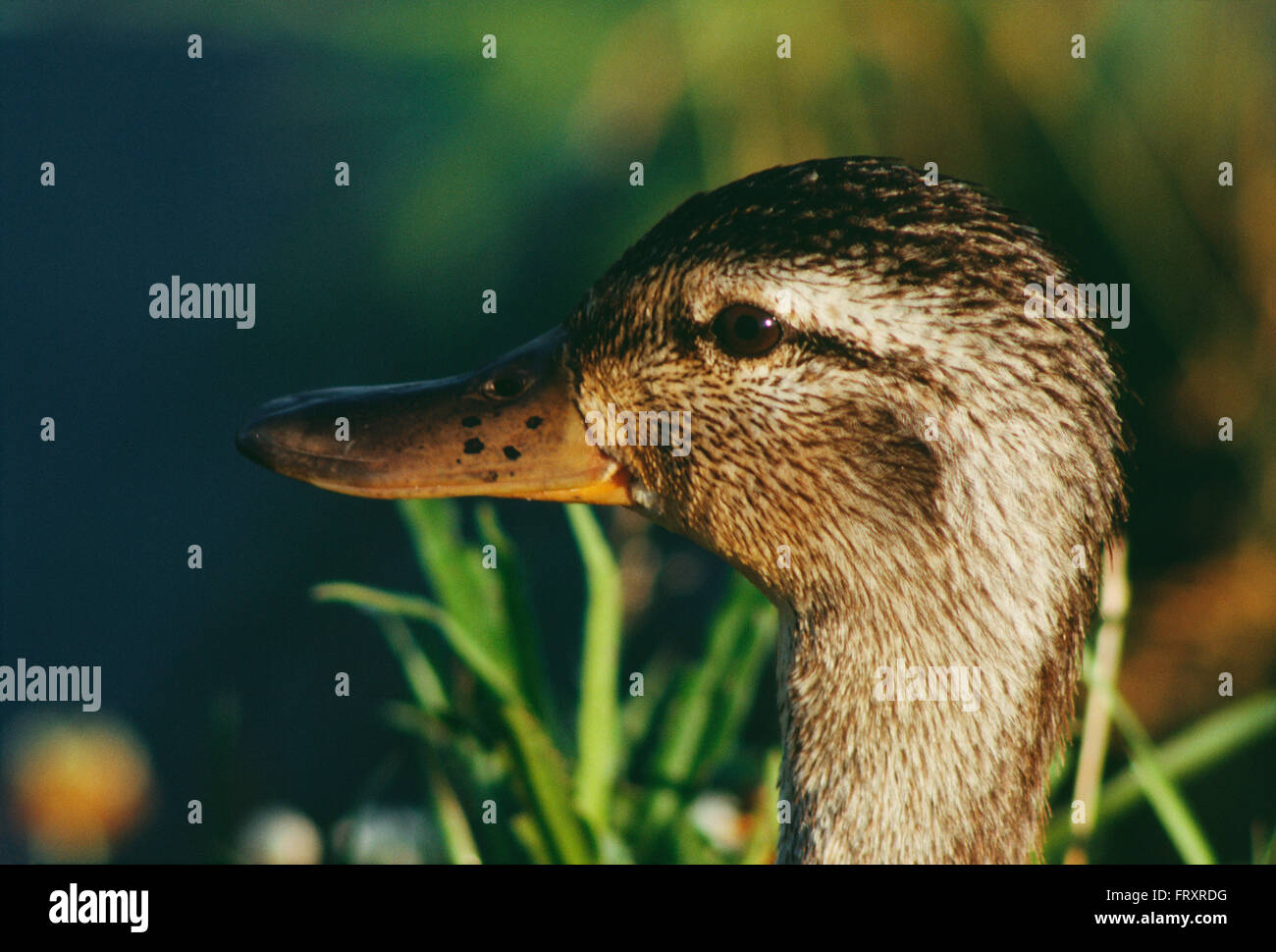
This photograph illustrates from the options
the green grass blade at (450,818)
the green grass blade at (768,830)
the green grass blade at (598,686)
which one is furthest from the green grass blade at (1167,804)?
the green grass blade at (450,818)

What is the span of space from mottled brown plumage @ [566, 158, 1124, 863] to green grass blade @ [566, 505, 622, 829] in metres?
0.48

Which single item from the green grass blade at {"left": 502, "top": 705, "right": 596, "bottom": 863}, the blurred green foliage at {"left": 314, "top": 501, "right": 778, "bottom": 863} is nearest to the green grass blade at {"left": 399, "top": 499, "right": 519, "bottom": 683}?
the blurred green foliage at {"left": 314, "top": 501, "right": 778, "bottom": 863}

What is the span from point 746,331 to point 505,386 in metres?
0.39

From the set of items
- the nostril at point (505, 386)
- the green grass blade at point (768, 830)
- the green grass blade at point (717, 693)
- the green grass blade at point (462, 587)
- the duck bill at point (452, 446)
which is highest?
the nostril at point (505, 386)

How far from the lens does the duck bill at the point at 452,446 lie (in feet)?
5.76

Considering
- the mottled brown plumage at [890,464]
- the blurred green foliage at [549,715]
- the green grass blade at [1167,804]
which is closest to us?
the mottled brown plumage at [890,464]

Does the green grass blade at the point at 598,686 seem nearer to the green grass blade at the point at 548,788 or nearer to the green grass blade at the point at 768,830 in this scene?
the green grass blade at the point at 548,788

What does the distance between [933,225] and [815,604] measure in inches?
20.7

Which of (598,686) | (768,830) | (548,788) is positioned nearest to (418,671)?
(598,686)

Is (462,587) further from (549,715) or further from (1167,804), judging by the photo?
(1167,804)

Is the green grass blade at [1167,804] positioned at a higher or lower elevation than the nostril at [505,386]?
lower

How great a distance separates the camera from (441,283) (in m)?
3.40
